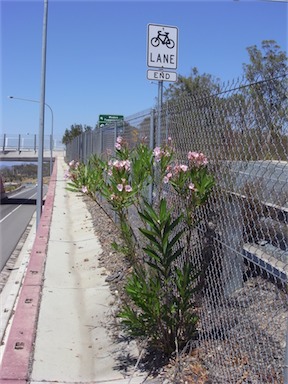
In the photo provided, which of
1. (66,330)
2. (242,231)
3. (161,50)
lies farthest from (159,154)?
(161,50)

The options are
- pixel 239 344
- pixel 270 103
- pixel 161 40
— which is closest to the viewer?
pixel 270 103

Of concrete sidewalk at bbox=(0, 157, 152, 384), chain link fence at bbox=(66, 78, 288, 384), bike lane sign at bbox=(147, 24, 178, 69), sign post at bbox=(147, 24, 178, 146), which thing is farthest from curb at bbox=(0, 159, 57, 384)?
bike lane sign at bbox=(147, 24, 178, 69)

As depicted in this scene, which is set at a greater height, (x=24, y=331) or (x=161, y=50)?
(x=161, y=50)

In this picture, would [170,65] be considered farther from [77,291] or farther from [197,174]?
[77,291]

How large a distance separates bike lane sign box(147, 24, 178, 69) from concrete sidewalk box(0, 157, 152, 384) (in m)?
2.97

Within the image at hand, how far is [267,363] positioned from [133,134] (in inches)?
193

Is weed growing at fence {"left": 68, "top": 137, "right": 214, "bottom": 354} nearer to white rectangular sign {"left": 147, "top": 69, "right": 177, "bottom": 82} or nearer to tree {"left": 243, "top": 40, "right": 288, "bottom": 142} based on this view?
tree {"left": 243, "top": 40, "right": 288, "bottom": 142}

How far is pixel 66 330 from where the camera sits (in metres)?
5.19

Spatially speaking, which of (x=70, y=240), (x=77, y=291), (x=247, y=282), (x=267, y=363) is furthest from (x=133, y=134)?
(x=267, y=363)

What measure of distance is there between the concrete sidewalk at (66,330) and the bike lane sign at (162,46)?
2969mm

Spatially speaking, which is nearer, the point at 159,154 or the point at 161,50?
the point at 159,154

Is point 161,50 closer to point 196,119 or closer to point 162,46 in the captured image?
point 162,46

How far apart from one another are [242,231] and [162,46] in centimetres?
323

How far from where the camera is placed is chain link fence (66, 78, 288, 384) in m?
3.18
